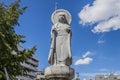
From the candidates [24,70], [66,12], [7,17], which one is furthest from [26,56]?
[66,12]

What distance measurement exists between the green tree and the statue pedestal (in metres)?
6.88

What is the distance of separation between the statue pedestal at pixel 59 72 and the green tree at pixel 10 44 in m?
6.88

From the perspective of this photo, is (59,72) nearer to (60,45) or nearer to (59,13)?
(60,45)

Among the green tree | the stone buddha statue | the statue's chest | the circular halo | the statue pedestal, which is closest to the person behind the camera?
the statue pedestal

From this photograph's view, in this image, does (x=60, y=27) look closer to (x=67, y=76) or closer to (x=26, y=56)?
(x=67, y=76)

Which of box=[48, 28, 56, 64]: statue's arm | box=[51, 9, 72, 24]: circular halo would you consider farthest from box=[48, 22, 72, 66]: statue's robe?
box=[51, 9, 72, 24]: circular halo

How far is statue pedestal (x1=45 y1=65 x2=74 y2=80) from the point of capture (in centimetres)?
1274

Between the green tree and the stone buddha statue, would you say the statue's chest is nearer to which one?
the stone buddha statue

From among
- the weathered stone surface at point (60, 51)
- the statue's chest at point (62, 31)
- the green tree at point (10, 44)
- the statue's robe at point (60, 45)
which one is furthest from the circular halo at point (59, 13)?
the green tree at point (10, 44)

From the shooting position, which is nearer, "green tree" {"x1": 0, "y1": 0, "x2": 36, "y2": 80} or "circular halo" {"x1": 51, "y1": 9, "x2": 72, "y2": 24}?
"circular halo" {"x1": 51, "y1": 9, "x2": 72, "y2": 24}

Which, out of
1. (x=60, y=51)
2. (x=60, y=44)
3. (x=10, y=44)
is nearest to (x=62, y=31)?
(x=60, y=44)

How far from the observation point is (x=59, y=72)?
502 inches

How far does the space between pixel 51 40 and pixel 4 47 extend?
641 centimetres

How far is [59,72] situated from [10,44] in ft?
27.6
